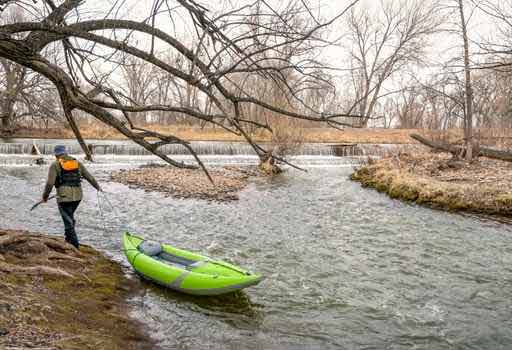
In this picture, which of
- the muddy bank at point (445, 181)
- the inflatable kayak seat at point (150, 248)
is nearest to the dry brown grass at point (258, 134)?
the muddy bank at point (445, 181)

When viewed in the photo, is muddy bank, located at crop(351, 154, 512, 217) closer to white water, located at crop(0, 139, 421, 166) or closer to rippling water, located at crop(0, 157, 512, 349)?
rippling water, located at crop(0, 157, 512, 349)

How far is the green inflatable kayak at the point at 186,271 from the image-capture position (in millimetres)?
5988

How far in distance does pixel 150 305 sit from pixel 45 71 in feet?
11.9

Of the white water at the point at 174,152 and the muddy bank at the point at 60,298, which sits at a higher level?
the white water at the point at 174,152

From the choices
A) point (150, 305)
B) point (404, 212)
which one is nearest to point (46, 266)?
point (150, 305)

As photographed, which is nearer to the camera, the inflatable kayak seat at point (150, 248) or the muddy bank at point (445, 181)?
the inflatable kayak seat at point (150, 248)

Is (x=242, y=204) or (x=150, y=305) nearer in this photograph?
(x=150, y=305)

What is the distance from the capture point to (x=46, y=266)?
572cm

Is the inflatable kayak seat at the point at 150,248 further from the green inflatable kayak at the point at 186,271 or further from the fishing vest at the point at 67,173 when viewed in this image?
the fishing vest at the point at 67,173

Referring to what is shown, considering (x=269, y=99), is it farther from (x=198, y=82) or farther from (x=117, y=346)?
(x=117, y=346)

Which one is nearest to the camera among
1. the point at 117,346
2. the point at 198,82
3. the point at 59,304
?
the point at 198,82

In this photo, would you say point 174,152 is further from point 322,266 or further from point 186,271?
point 186,271

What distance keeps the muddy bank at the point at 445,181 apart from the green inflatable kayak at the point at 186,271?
872cm

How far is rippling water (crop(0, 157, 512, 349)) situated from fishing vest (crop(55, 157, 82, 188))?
1.62 metres
